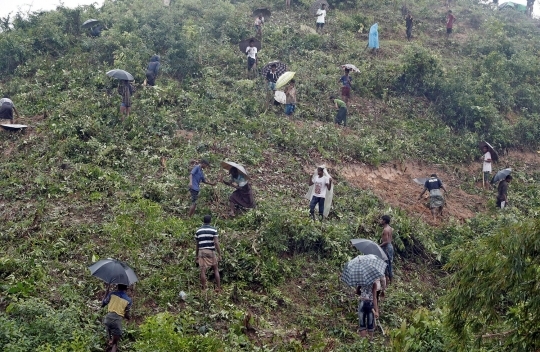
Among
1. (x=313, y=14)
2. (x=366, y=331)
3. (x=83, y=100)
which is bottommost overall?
(x=366, y=331)

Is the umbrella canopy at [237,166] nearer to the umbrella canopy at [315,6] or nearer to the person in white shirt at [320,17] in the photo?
the person in white shirt at [320,17]

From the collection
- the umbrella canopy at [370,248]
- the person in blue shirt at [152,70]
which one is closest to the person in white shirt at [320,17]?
the person in blue shirt at [152,70]

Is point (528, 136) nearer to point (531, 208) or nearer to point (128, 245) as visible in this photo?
point (531, 208)

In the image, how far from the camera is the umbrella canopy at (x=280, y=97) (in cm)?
1772

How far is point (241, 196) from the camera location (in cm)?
1280

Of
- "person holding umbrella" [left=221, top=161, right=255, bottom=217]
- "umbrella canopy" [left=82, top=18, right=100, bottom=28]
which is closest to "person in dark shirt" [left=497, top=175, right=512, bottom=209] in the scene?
"person holding umbrella" [left=221, top=161, right=255, bottom=217]

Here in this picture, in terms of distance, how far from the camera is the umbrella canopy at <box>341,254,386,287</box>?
9703mm

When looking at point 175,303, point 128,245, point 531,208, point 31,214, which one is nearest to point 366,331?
point 175,303

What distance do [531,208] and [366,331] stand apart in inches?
294

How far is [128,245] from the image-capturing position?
37.1 feet

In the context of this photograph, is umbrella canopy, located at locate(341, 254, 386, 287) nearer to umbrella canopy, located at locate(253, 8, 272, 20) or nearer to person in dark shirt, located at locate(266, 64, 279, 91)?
person in dark shirt, located at locate(266, 64, 279, 91)

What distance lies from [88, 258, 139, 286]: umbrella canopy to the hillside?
667mm

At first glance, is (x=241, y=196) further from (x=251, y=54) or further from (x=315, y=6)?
(x=315, y=6)

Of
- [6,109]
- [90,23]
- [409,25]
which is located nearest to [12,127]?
[6,109]
